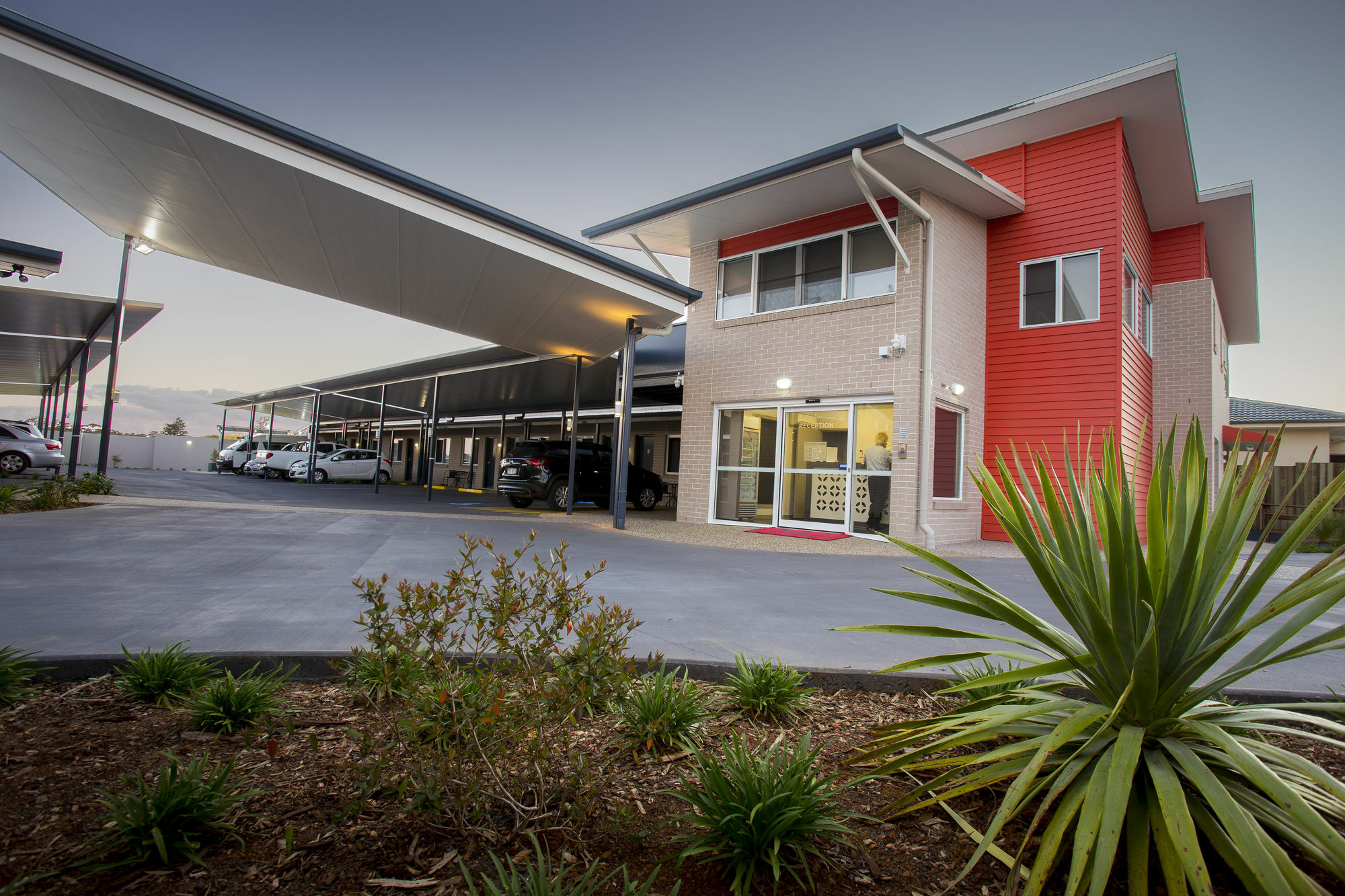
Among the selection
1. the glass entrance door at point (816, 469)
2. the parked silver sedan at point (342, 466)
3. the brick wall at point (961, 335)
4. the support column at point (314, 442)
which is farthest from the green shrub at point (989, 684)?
the parked silver sedan at point (342, 466)

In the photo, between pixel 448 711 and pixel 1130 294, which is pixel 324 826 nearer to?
pixel 448 711

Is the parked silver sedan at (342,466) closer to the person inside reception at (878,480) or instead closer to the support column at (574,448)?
the support column at (574,448)

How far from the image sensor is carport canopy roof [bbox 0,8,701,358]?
258 inches

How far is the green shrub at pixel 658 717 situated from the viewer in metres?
2.20

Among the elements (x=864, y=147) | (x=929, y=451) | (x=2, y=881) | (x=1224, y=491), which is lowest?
(x=2, y=881)

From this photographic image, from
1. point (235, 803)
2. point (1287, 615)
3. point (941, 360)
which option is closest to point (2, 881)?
point (235, 803)

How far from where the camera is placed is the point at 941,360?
9.88 m

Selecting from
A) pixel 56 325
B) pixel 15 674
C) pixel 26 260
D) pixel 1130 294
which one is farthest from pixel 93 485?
pixel 1130 294

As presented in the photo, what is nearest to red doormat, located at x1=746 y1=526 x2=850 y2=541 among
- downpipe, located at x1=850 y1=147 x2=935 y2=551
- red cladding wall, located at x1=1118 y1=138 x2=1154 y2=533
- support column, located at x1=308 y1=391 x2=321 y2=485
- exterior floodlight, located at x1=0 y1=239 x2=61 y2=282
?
downpipe, located at x1=850 y1=147 x2=935 y2=551

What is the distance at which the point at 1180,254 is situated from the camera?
12.9m

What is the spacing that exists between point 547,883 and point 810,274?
36.1ft

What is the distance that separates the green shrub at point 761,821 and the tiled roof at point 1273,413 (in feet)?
76.6

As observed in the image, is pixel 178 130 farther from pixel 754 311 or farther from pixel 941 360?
pixel 941 360

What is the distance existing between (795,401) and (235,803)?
32.8 ft
